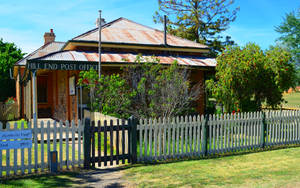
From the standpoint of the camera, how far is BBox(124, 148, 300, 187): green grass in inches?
229

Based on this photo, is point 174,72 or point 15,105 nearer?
point 174,72

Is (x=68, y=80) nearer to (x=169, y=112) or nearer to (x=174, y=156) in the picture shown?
(x=169, y=112)

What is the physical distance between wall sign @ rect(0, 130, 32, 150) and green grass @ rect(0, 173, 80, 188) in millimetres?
701

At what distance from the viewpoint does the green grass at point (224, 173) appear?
19.1 ft

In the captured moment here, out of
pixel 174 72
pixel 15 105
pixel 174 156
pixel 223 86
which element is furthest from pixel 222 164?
pixel 15 105

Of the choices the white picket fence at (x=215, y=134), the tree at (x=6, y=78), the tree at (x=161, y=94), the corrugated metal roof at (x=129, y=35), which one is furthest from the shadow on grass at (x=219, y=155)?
the tree at (x=6, y=78)

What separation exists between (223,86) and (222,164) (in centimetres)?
610

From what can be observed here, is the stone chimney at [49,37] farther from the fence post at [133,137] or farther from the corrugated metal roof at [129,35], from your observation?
the fence post at [133,137]

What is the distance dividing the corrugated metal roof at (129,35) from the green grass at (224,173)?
9.59m

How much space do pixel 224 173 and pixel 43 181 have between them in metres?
3.86

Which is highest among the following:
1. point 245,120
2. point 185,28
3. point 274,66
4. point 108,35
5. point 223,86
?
point 185,28

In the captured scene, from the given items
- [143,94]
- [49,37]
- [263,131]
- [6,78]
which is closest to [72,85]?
[143,94]

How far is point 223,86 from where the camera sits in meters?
13.0

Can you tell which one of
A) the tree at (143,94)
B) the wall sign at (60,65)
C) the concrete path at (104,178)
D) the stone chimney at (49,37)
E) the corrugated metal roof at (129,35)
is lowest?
the concrete path at (104,178)
